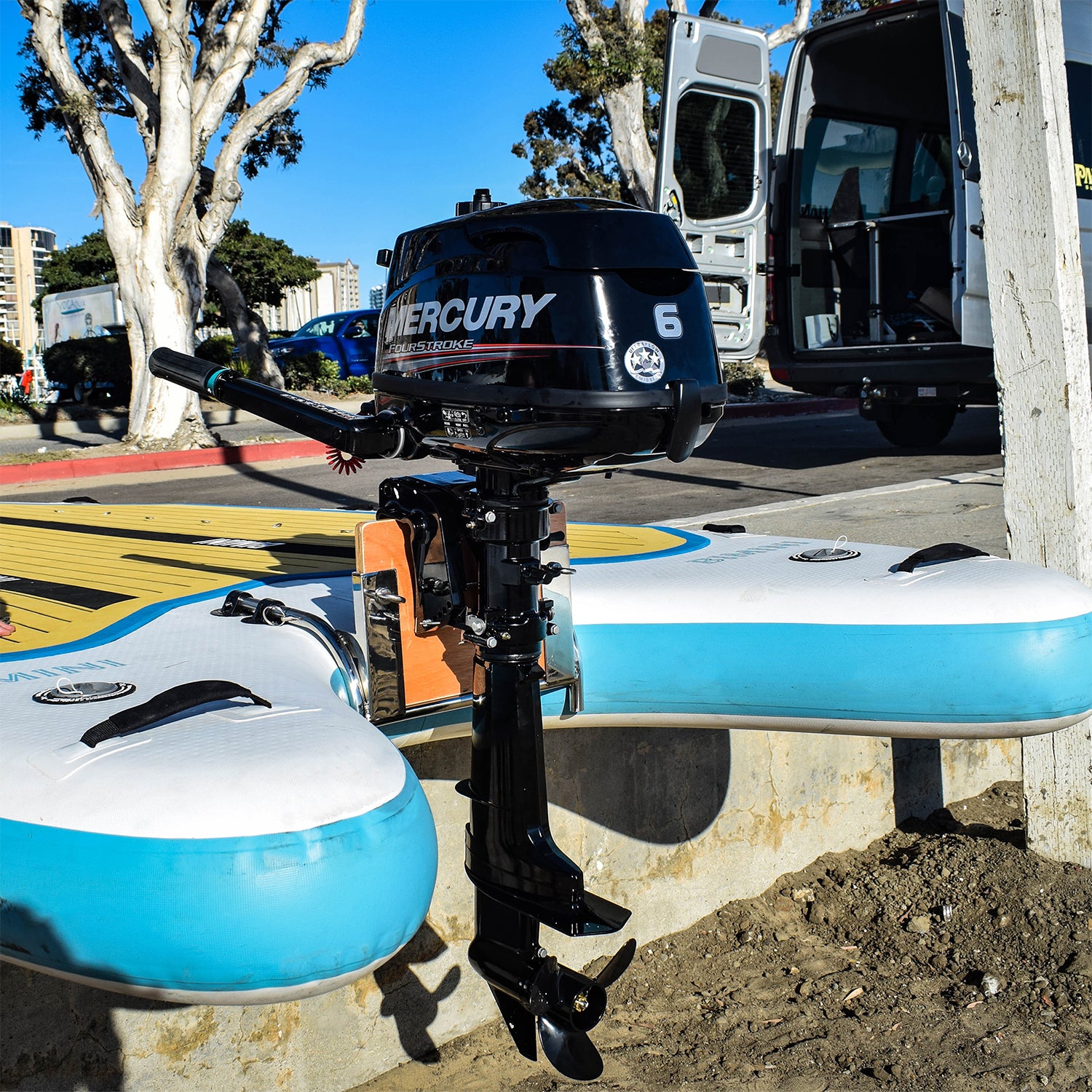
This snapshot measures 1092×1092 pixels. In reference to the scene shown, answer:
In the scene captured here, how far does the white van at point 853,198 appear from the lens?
7.17 m

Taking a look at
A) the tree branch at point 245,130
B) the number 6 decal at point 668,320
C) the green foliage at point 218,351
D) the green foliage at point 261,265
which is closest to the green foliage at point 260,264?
the green foliage at point 261,265

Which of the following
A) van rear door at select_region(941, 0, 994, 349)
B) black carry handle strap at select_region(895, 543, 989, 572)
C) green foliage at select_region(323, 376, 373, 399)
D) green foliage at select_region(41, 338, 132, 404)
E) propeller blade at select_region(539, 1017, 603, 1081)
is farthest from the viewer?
green foliage at select_region(323, 376, 373, 399)

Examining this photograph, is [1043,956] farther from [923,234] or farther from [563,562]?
[923,234]

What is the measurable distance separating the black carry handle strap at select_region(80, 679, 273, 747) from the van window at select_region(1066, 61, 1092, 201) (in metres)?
7.57

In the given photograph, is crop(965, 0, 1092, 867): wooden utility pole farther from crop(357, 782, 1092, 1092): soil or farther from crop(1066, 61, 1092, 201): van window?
crop(1066, 61, 1092, 201): van window

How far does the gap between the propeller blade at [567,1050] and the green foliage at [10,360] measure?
74.8ft

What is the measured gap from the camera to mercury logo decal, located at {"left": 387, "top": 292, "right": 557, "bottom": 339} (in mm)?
Result: 1967

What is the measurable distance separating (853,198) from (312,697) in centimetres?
810

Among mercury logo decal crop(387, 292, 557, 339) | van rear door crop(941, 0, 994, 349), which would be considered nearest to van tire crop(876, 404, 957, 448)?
van rear door crop(941, 0, 994, 349)

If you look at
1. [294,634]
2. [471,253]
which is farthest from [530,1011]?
[471,253]

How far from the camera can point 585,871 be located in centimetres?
352

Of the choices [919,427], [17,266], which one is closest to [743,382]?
[919,427]

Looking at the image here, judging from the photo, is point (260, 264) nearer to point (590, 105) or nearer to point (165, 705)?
point (590, 105)

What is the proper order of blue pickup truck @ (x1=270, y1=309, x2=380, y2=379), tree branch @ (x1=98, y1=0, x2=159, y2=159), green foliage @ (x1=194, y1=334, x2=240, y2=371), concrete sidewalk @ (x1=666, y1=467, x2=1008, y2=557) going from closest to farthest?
concrete sidewalk @ (x1=666, y1=467, x2=1008, y2=557)
tree branch @ (x1=98, y1=0, x2=159, y2=159)
blue pickup truck @ (x1=270, y1=309, x2=380, y2=379)
green foliage @ (x1=194, y1=334, x2=240, y2=371)
